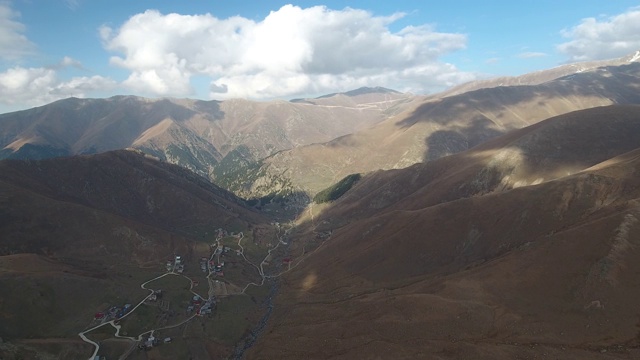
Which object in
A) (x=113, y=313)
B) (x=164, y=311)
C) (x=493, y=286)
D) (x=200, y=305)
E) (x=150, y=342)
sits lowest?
(x=200, y=305)

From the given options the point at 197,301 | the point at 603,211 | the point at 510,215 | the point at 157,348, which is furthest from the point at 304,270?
the point at 603,211

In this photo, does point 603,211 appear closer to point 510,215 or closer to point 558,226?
point 558,226

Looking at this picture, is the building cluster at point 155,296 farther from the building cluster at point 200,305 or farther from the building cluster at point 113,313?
the building cluster at point 200,305

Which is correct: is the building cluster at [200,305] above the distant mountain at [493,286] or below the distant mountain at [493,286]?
below

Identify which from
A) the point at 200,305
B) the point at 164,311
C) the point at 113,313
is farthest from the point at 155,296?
the point at 113,313

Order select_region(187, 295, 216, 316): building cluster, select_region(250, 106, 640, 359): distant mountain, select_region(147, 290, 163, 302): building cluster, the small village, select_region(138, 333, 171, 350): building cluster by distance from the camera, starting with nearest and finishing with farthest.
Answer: select_region(250, 106, 640, 359): distant mountain → select_region(138, 333, 171, 350): building cluster → the small village → select_region(187, 295, 216, 316): building cluster → select_region(147, 290, 163, 302): building cluster

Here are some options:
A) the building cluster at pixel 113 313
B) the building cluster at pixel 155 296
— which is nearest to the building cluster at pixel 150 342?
the building cluster at pixel 113 313

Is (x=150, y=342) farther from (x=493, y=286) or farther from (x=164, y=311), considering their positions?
(x=493, y=286)

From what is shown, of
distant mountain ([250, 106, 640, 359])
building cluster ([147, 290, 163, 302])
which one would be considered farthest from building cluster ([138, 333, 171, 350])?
distant mountain ([250, 106, 640, 359])

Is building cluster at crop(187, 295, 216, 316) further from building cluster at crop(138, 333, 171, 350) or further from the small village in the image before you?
building cluster at crop(138, 333, 171, 350)
